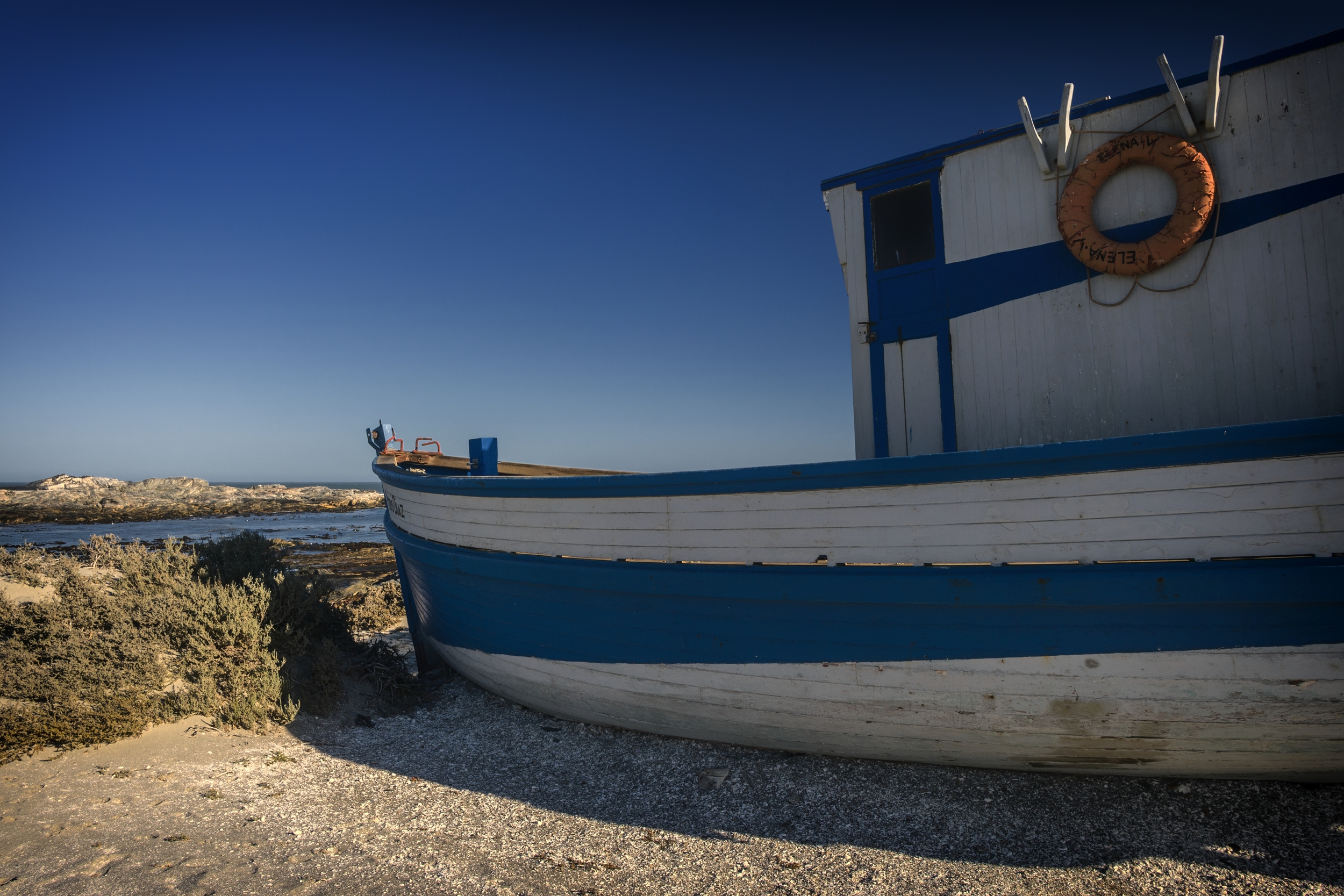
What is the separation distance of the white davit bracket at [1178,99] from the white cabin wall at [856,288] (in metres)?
1.97

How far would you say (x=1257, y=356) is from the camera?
12.5ft

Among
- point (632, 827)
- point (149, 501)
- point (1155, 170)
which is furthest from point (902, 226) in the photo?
point (149, 501)

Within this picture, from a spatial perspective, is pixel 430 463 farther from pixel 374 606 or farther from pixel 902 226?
pixel 902 226

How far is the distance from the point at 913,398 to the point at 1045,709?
2.30 metres

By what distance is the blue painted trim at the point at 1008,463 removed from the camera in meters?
2.86

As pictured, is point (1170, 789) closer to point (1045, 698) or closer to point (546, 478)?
point (1045, 698)

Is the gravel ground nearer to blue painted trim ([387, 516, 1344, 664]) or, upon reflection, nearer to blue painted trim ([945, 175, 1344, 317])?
blue painted trim ([387, 516, 1344, 664])

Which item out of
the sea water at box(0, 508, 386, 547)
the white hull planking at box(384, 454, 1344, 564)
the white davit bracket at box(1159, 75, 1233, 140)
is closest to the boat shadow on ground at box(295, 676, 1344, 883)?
the white hull planking at box(384, 454, 1344, 564)

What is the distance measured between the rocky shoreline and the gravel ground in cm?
4051

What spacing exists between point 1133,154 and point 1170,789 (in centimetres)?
388

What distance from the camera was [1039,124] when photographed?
4422mm

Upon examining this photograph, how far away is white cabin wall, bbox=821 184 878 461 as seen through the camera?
16.2 ft

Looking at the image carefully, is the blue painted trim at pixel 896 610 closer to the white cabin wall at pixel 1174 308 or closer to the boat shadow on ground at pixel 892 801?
the boat shadow on ground at pixel 892 801

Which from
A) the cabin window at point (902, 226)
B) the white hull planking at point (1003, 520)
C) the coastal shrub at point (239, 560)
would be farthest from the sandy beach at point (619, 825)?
the cabin window at point (902, 226)
